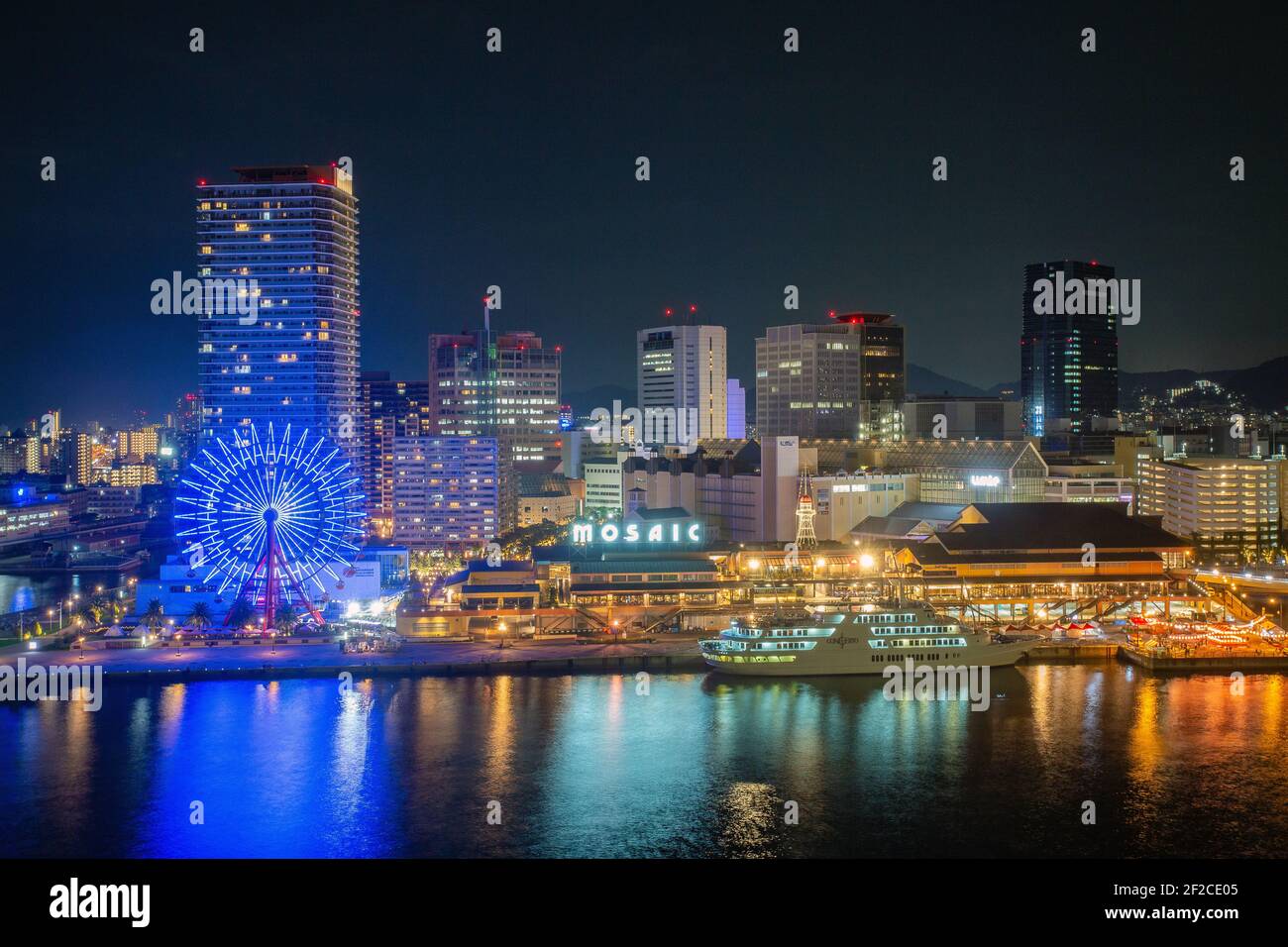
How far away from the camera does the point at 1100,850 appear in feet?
45.5

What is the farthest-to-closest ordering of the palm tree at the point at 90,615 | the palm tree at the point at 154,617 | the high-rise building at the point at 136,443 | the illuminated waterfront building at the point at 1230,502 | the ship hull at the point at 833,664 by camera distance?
the high-rise building at the point at 136,443, the illuminated waterfront building at the point at 1230,502, the palm tree at the point at 90,615, the palm tree at the point at 154,617, the ship hull at the point at 833,664

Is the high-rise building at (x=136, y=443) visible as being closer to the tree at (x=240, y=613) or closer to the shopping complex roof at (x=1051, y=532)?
the tree at (x=240, y=613)

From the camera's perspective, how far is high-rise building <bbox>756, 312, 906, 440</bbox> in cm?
6178

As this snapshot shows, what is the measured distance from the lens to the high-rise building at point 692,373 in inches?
2825

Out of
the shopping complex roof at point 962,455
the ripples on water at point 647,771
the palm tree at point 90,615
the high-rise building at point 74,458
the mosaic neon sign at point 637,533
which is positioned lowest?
the ripples on water at point 647,771

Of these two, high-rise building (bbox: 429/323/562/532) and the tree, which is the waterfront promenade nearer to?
the tree

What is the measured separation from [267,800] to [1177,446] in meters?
50.9

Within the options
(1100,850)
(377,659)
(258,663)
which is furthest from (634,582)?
(1100,850)

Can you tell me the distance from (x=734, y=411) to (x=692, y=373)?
436cm

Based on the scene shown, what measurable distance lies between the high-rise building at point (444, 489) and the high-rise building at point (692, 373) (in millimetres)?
23017

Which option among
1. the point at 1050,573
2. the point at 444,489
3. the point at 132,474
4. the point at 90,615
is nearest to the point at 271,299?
the point at 444,489

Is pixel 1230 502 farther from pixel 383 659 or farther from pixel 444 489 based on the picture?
pixel 383 659

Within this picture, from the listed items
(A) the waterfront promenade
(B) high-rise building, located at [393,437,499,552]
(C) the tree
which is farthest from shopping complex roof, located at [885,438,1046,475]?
(C) the tree

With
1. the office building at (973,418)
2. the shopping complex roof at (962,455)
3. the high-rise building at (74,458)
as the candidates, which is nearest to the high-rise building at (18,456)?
the high-rise building at (74,458)
